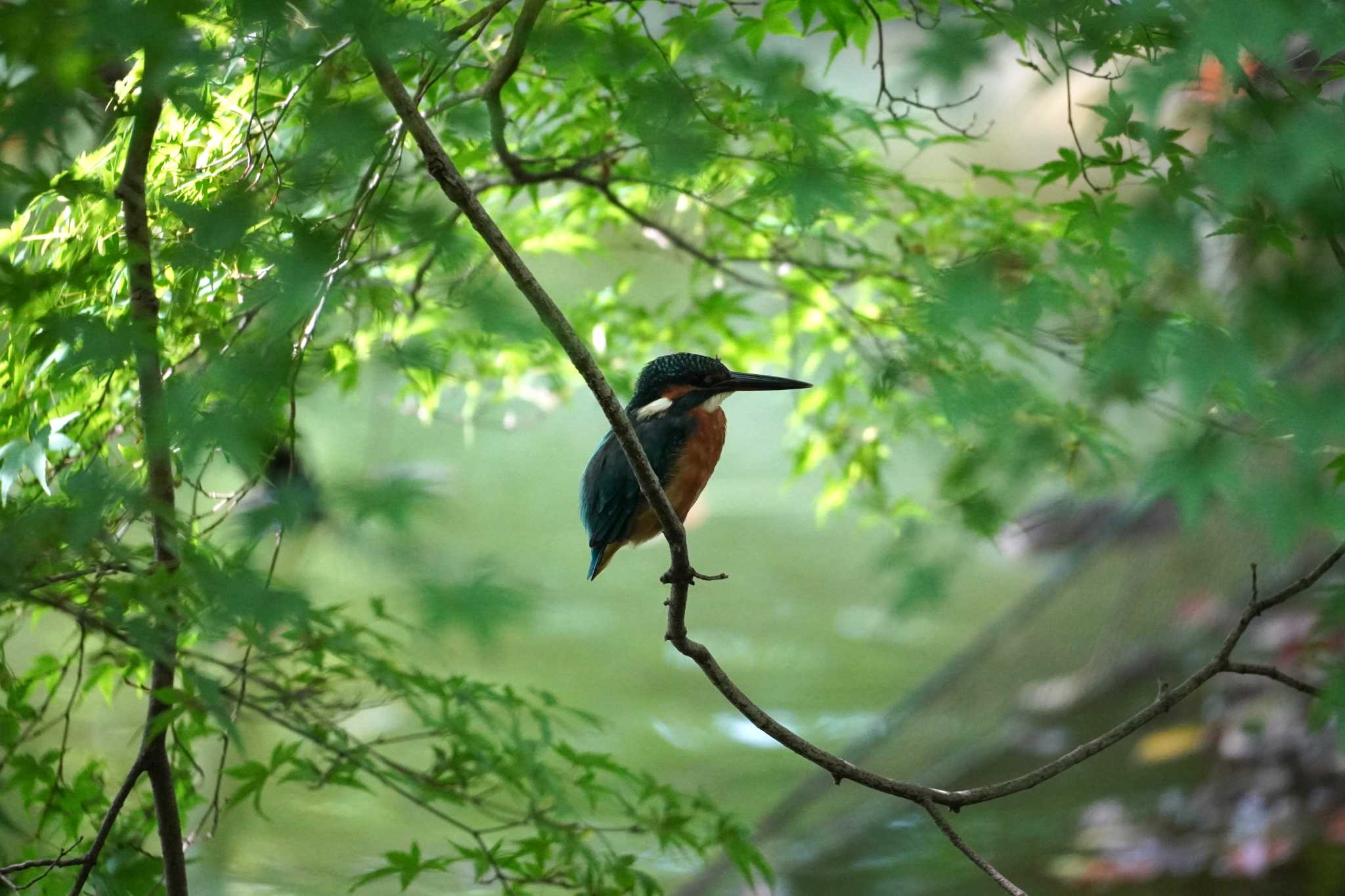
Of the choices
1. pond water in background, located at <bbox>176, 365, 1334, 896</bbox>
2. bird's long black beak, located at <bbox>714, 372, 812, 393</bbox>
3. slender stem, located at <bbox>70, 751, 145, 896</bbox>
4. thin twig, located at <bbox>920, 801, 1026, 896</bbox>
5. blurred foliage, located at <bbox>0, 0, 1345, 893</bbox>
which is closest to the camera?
blurred foliage, located at <bbox>0, 0, 1345, 893</bbox>

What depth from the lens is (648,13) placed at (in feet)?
7.43

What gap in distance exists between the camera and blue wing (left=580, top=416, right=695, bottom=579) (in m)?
1.42

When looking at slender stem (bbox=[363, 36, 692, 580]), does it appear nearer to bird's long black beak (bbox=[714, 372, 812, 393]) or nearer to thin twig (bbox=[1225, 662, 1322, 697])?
bird's long black beak (bbox=[714, 372, 812, 393])

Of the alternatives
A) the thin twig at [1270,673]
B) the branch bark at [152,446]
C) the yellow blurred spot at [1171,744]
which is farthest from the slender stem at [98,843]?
the yellow blurred spot at [1171,744]

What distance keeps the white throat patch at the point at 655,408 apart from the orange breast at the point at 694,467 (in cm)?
5

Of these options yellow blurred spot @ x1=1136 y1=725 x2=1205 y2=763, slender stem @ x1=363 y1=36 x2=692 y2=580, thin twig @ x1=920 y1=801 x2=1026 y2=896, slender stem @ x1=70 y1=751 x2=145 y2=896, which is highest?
yellow blurred spot @ x1=1136 y1=725 x2=1205 y2=763

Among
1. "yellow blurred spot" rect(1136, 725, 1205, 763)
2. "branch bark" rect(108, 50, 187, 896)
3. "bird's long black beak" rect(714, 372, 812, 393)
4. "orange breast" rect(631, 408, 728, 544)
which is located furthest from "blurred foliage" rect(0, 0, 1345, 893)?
"yellow blurred spot" rect(1136, 725, 1205, 763)

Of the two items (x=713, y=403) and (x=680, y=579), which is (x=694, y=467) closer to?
(x=713, y=403)

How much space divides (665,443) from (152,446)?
0.85m

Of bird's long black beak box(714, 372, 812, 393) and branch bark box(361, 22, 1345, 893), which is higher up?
bird's long black beak box(714, 372, 812, 393)

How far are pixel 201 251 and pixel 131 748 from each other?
2.55 meters

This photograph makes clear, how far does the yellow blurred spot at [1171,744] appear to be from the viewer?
2.88 metres

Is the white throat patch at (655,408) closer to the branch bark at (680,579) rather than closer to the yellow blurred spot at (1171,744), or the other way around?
the branch bark at (680,579)

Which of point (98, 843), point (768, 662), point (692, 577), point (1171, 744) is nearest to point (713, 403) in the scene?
point (692, 577)
